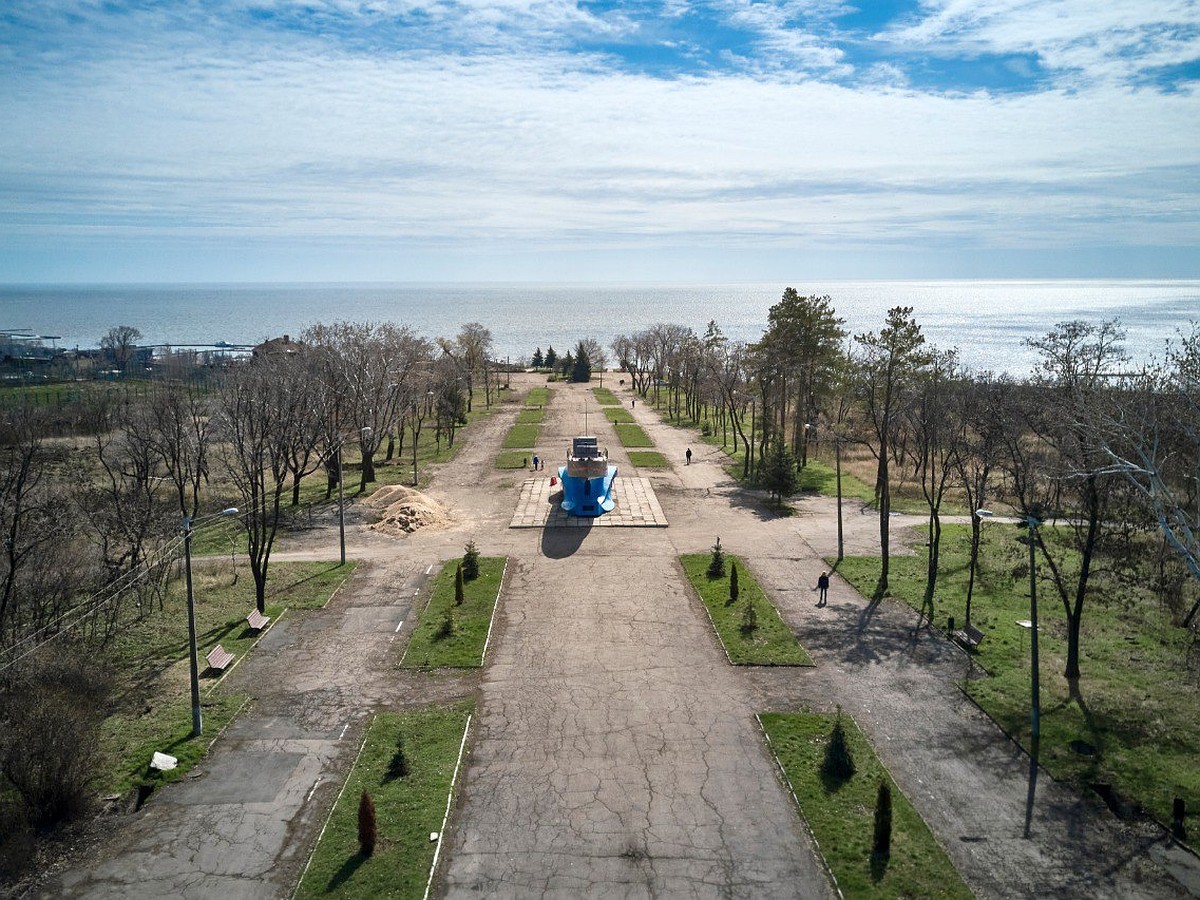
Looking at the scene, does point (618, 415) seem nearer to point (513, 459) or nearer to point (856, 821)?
point (513, 459)

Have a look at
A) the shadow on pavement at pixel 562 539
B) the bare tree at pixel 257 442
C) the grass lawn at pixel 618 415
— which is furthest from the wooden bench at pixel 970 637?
the grass lawn at pixel 618 415

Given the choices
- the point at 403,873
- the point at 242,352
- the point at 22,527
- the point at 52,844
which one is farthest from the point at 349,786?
the point at 242,352

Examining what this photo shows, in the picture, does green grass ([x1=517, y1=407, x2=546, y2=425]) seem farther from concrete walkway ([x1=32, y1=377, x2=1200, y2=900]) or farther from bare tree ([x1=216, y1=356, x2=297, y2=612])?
concrete walkway ([x1=32, y1=377, x2=1200, y2=900])

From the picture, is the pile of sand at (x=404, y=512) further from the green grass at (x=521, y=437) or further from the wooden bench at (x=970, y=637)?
the wooden bench at (x=970, y=637)

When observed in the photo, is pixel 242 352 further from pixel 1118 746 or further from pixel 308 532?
pixel 1118 746

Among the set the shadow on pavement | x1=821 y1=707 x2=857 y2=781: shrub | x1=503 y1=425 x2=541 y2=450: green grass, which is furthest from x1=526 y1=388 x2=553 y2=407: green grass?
x1=821 y1=707 x2=857 y2=781: shrub

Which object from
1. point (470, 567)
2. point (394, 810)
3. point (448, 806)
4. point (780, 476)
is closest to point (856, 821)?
point (448, 806)
